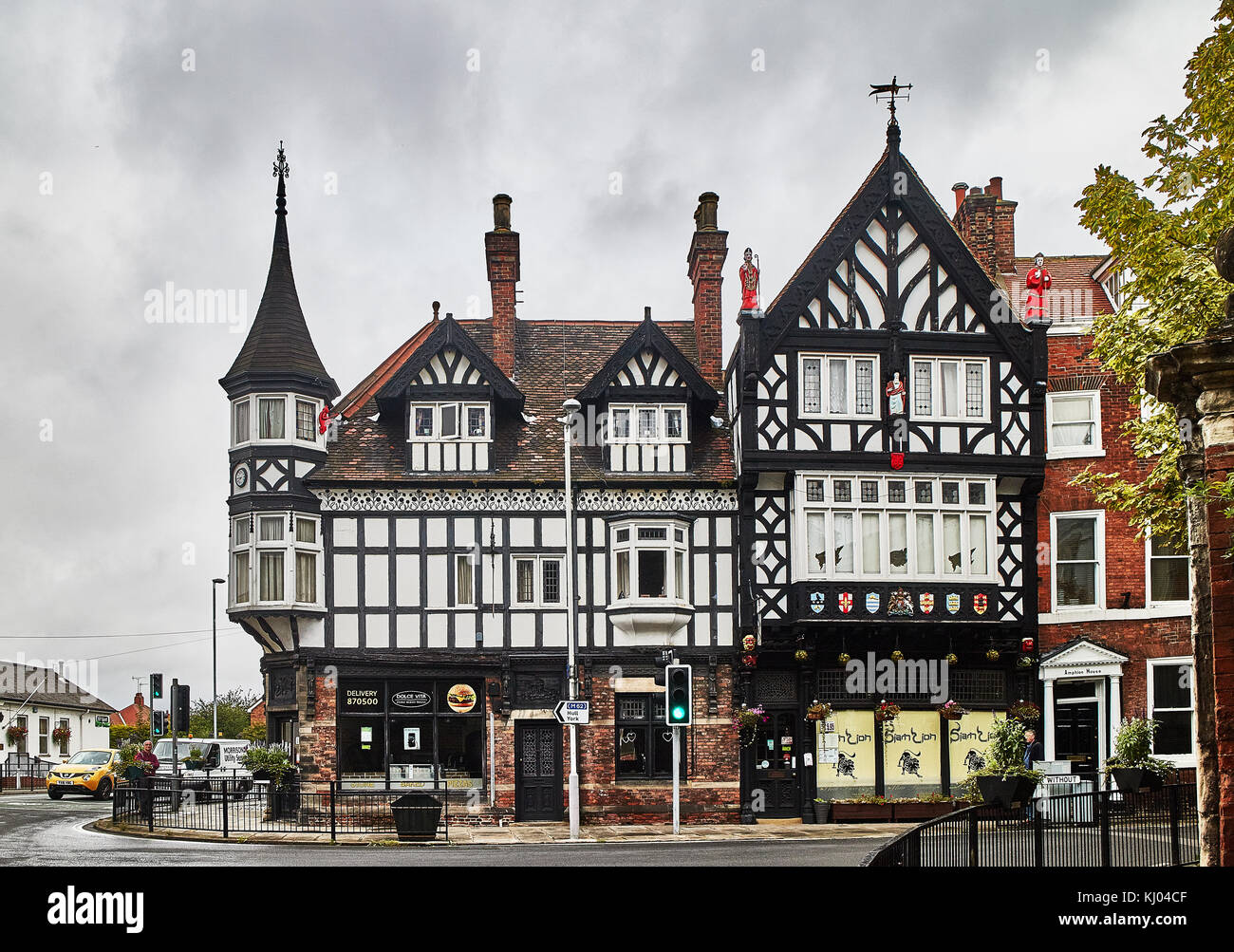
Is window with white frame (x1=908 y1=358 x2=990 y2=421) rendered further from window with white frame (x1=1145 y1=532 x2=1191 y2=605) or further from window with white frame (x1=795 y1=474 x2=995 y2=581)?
window with white frame (x1=1145 y1=532 x2=1191 y2=605)

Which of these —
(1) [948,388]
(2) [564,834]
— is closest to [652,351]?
(1) [948,388]

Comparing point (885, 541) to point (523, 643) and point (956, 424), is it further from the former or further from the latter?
point (523, 643)

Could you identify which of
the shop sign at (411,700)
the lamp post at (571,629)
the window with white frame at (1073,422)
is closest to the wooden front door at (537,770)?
the lamp post at (571,629)

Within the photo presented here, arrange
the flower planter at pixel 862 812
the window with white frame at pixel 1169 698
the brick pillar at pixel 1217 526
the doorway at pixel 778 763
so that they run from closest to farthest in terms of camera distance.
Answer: the brick pillar at pixel 1217 526 < the flower planter at pixel 862 812 < the doorway at pixel 778 763 < the window with white frame at pixel 1169 698

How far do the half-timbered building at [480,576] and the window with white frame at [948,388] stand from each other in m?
4.86

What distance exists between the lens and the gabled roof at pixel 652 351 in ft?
103

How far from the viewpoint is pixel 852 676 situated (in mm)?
30125

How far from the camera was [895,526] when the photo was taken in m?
30.6

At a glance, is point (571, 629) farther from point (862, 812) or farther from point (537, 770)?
point (862, 812)

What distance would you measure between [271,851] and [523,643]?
9.75 meters

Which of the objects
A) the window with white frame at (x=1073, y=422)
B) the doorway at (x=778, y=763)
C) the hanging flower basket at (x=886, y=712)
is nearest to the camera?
the hanging flower basket at (x=886, y=712)

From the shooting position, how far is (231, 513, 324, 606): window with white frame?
29.9 meters

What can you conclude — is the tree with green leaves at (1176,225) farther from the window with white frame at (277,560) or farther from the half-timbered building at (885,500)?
the window with white frame at (277,560)

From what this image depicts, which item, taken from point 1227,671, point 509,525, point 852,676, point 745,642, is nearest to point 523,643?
point 509,525
